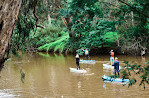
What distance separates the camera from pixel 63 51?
112 feet

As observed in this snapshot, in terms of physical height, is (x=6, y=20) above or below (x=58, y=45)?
below

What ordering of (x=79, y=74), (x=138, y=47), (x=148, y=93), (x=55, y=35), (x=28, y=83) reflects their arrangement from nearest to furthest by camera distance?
(x=148, y=93) < (x=28, y=83) < (x=79, y=74) < (x=138, y=47) < (x=55, y=35)

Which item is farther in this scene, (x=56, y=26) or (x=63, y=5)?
(x=56, y=26)

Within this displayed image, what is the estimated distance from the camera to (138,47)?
25.8 metres

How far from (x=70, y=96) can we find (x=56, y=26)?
2903 cm

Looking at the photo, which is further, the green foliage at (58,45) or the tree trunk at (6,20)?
the green foliage at (58,45)

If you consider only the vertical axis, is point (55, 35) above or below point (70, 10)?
below

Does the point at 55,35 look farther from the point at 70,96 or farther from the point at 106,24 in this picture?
the point at 70,96

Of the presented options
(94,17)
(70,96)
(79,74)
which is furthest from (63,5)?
(70,96)

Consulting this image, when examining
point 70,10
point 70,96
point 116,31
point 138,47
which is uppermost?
point 70,10

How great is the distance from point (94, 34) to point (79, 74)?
491 inches

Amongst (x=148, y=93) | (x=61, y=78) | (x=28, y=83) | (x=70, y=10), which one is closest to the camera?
(x=148, y=93)

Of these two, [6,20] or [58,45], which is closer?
[6,20]

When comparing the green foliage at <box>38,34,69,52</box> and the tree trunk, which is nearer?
the tree trunk
